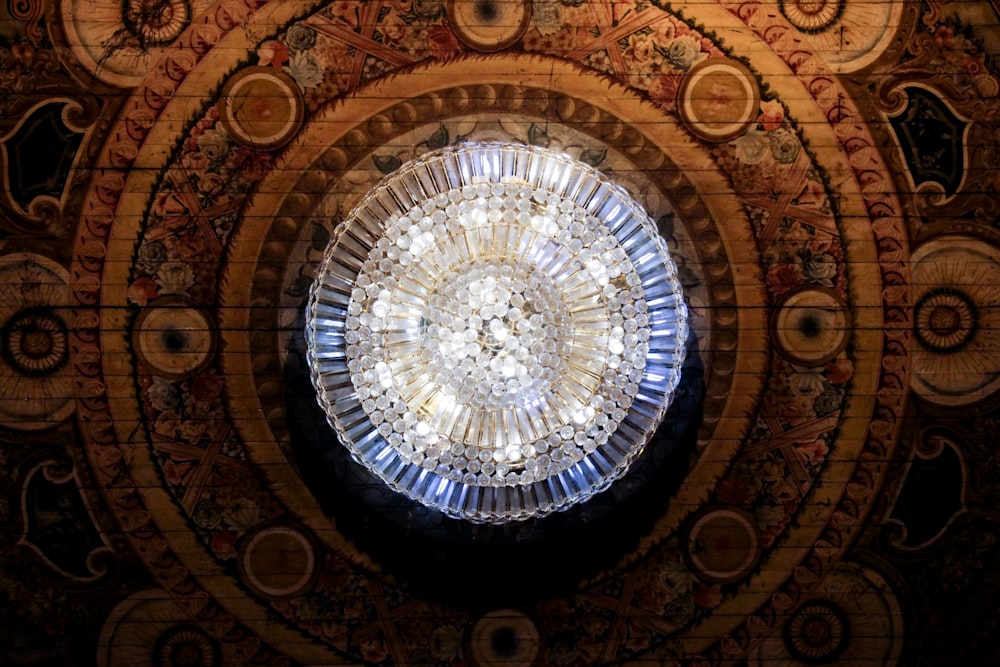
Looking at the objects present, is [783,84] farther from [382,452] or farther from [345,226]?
[382,452]

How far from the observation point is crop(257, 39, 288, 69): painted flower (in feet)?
10.8

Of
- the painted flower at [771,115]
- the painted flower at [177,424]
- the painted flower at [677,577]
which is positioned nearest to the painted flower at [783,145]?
the painted flower at [771,115]

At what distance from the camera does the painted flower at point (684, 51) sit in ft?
10.8

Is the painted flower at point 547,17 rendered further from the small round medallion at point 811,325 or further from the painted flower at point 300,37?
the small round medallion at point 811,325

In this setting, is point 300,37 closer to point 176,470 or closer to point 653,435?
point 176,470

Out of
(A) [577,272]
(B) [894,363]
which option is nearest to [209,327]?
(A) [577,272]

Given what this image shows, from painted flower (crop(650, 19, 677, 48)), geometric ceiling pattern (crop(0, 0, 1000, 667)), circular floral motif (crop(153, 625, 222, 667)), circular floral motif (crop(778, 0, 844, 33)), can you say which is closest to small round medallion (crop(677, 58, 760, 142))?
geometric ceiling pattern (crop(0, 0, 1000, 667))

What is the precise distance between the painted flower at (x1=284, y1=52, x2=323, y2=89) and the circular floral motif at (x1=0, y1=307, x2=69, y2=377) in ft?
3.75

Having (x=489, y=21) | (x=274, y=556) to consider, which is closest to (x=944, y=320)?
(x=489, y=21)

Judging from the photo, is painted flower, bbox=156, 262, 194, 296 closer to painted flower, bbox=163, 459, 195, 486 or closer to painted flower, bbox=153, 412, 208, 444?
painted flower, bbox=153, 412, 208, 444

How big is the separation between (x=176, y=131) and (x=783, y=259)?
6.79ft

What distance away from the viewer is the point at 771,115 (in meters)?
3.33

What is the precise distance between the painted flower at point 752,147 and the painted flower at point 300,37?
145 cm

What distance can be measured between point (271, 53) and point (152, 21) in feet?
1.33
